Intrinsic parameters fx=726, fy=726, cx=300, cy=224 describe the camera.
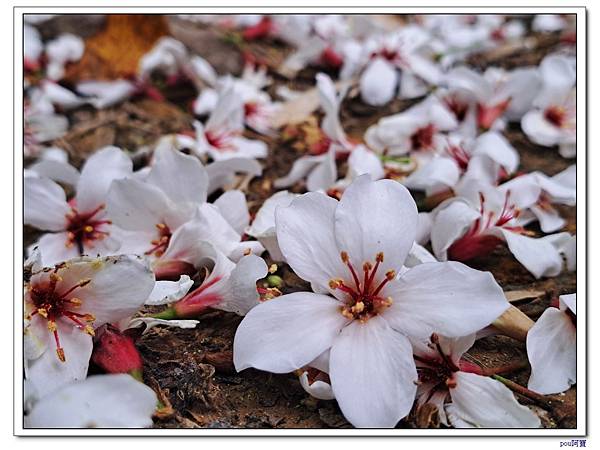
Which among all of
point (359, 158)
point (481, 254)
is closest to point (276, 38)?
point (359, 158)

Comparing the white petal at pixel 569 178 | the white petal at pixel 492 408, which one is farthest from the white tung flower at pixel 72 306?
the white petal at pixel 569 178

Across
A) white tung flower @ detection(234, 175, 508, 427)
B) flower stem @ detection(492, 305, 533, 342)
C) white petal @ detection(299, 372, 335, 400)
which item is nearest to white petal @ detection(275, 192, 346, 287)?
white tung flower @ detection(234, 175, 508, 427)

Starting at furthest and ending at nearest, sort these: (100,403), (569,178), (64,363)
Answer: (569,178) < (64,363) < (100,403)

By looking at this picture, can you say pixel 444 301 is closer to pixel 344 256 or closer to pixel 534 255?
pixel 344 256

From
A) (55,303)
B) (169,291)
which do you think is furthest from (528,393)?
(55,303)

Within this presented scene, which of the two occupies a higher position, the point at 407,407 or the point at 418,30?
the point at 418,30
